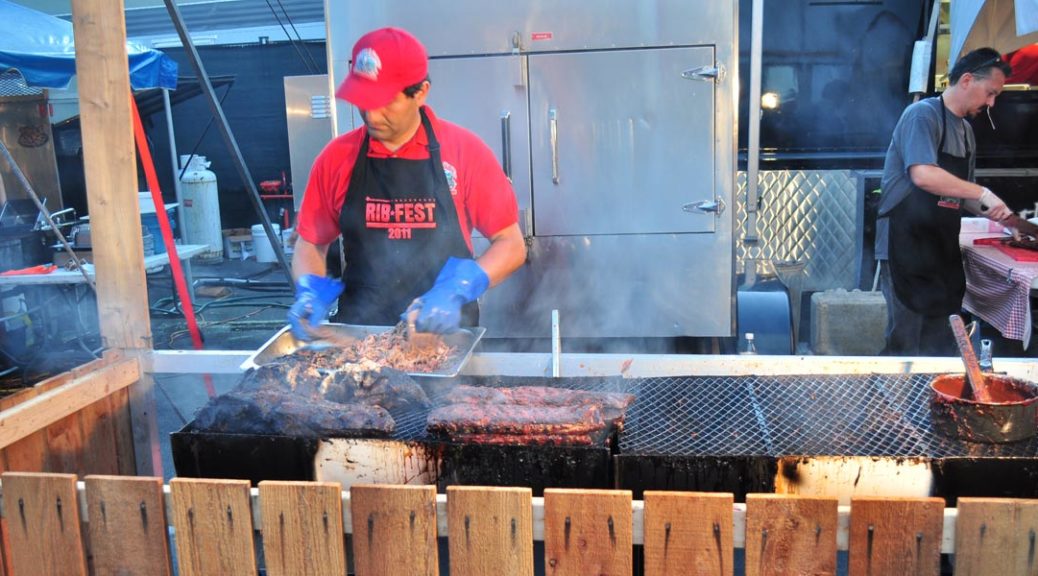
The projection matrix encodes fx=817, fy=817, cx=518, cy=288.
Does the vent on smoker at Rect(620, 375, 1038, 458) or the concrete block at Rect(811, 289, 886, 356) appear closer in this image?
the vent on smoker at Rect(620, 375, 1038, 458)

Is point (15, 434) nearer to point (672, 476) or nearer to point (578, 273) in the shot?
point (672, 476)

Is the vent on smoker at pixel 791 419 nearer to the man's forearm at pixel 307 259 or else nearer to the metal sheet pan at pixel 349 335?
the metal sheet pan at pixel 349 335

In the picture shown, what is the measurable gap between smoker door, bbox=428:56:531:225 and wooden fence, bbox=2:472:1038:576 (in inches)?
150

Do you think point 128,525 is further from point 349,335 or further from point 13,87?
point 13,87

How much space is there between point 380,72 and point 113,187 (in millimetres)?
1275

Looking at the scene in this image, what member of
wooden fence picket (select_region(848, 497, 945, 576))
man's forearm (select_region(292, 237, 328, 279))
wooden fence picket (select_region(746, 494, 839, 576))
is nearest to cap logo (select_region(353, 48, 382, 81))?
man's forearm (select_region(292, 237, 328, 279))

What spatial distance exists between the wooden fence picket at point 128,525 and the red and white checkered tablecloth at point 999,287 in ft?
15.9

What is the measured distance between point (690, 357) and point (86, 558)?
2224mm

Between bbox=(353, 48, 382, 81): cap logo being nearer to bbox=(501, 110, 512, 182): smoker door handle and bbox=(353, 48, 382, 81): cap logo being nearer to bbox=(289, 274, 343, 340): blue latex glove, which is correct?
bbox=(289, 274, 343, 340): blue latex glove

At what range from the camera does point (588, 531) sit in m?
2.18

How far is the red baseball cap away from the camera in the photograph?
3299 millimetres

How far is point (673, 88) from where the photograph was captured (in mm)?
5605

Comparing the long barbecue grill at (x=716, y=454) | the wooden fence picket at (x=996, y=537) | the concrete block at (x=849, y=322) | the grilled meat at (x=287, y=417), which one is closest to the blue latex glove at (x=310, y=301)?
the grilled meat at (x=287, y=417)

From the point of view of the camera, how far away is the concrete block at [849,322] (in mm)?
7008
